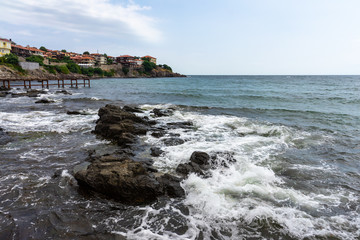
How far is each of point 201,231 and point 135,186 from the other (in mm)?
2351

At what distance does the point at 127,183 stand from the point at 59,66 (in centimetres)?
10307

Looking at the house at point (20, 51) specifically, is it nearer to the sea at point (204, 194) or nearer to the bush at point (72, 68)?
the bush at point (72, 68)

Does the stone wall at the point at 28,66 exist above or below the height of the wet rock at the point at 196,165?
above

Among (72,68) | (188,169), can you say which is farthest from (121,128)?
(72,68)

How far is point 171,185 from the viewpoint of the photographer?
713 cm

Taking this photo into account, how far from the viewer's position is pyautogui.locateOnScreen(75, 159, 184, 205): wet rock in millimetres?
6543

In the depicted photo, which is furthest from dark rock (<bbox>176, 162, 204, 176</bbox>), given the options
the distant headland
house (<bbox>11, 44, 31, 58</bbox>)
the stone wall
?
house (<bbox>11, 44, 31, 58</bbox>)

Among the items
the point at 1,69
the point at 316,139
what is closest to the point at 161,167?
the point at 316,139

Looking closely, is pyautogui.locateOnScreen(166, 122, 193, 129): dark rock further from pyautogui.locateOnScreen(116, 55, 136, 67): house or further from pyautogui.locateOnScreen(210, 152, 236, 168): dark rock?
pyautogui.locateOnScreen(116, 55, 136, 67): house

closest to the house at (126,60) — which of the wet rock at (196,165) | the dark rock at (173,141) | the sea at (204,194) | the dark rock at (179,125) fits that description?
the dark rock at (179,125)

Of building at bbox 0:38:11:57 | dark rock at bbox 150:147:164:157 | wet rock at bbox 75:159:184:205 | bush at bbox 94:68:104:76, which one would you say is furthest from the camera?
bush at bbox 94:68:104:76

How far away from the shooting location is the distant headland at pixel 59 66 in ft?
221

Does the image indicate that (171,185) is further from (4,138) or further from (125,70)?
(125,70)

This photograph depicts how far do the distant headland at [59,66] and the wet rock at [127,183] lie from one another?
7041cm
